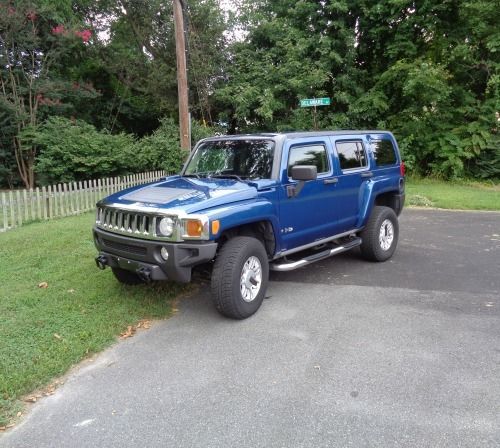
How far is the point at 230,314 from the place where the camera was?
4277 millimetres

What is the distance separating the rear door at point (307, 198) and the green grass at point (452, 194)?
7609 millimetres

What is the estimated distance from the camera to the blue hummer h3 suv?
13.2ft

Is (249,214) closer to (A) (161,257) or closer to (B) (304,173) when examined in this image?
(B) (304,173)

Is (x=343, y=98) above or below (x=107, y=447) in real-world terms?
above

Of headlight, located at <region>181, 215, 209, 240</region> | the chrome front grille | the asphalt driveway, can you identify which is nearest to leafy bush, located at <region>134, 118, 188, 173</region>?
the chrome front grille

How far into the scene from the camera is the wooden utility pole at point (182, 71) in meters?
11.9

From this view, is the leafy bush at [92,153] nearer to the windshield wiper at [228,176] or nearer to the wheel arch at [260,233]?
the windshield wiper at [228,176]

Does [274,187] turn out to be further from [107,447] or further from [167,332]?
[107,447]

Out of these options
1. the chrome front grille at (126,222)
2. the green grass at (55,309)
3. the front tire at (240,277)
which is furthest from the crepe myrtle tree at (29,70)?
the front tire at (240,277)

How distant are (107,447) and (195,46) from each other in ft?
57.3

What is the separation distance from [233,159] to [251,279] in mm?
1576

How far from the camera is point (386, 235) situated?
6.64 meters

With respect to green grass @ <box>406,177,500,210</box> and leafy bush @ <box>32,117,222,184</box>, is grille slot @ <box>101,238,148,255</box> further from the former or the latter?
green grass @ <box>406,177,500,210</box>

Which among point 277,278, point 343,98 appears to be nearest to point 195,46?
point 343,98
